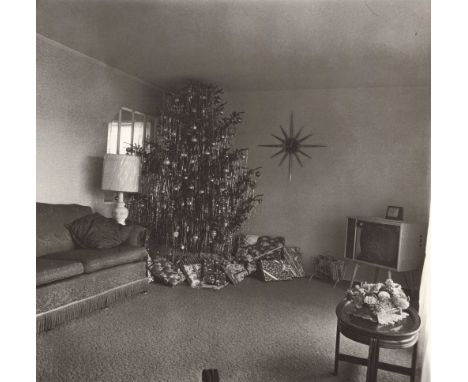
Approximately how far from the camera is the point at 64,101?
428 cm

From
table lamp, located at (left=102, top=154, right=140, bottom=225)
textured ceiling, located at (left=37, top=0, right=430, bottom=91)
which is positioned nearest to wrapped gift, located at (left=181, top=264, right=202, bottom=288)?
table lamp, located at (left=102, top=154, right=140, bottom=225)

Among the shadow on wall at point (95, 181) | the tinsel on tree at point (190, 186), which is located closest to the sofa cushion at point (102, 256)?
the tinsel on tree at point (190, 186)

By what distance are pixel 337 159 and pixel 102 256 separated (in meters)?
3.44

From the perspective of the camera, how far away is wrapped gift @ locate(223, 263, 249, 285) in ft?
15.8

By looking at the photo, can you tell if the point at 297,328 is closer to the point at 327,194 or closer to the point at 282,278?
the point at 282,278

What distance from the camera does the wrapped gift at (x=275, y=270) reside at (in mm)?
5078

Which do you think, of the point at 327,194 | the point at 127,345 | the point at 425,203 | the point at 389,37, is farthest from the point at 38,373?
the point at 425,203

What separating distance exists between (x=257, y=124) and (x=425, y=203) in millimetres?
2536

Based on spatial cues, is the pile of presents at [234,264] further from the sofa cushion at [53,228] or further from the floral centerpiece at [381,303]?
the floral centerpiece at [381,303]

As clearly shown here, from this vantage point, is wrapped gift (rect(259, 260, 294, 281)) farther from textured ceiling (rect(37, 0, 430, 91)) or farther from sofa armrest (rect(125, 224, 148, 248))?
textured ceiling (rect(37, 0, 430, 91))

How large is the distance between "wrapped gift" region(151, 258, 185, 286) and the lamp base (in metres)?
0.62

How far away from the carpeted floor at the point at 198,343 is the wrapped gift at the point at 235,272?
0.64 m
